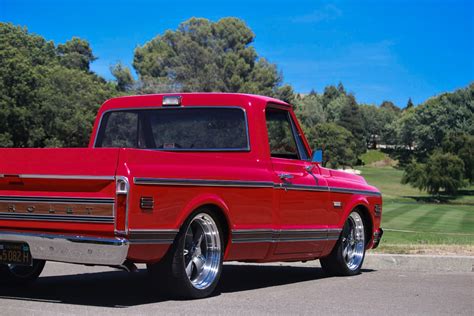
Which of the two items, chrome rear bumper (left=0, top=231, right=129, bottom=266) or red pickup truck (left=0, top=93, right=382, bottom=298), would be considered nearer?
chrome rear bumper (left=0, top=231, right=129, bottom=266)

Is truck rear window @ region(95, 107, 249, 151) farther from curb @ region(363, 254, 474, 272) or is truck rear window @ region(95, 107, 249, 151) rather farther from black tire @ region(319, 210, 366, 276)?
curb @ region(363, 254, 474, 272)

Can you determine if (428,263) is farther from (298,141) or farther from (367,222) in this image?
(298,141)

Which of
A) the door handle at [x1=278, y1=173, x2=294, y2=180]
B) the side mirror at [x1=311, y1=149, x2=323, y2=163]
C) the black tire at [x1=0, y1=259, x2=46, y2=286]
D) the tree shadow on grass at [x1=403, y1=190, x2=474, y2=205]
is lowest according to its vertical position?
the tree shadow on grass at [x1=403, y1=190, x2=474, y2=205]

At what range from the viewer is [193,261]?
7.32 m

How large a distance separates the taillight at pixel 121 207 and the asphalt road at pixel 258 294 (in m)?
0.68

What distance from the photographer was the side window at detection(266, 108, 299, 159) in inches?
351

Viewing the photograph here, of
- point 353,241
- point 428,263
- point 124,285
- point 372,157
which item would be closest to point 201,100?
point 124,285

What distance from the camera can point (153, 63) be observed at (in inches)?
4053

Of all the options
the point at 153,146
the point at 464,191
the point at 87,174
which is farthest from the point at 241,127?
the point at 464,191

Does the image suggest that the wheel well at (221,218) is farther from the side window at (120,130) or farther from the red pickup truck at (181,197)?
the side window at (120,130)

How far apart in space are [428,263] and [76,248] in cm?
583

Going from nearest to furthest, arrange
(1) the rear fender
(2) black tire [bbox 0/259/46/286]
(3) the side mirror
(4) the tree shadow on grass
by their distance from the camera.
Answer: (1) the rear fender
(2) black tire [bbox 0/259/46/286]
(3) the side mirror
(4) the tree shadow on grass

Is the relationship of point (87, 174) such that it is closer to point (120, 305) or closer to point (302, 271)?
point (120, 305)

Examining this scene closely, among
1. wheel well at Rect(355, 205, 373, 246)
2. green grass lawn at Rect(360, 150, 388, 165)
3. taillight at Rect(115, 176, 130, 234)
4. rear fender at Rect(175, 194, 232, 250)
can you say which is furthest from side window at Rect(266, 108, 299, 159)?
green grass lawn at Rect(360, 150, 388, 165)
